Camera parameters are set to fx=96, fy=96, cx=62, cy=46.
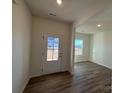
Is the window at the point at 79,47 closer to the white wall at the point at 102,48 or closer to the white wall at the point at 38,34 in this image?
the white wall at the point at 102,48

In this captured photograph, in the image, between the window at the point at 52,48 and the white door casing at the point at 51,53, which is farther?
the window at the point at 52,48

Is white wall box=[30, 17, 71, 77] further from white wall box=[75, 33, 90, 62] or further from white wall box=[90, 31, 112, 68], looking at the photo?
white wall box=[75, 33, 90, 62]

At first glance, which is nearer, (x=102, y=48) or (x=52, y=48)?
(x=52, y=48)

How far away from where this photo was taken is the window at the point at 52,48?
4.76 m

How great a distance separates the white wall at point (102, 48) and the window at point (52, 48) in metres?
3.66

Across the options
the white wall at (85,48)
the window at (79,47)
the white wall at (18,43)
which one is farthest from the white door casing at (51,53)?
the white wall at (85,48)

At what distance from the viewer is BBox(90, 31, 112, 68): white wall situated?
644cm

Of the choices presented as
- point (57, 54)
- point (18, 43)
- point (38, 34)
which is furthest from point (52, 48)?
point (18, 43)

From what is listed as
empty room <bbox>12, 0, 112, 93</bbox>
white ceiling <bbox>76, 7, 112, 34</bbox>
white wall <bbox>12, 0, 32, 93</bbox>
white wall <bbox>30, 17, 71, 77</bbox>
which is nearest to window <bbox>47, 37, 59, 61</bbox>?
empty room <bbox>12, 0, 112, 93</bbox>

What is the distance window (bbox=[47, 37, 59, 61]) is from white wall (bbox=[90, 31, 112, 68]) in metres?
3.66

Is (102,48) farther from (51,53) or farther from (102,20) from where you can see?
(51,53)

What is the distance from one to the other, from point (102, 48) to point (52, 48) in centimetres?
424

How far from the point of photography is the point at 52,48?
487 cm
